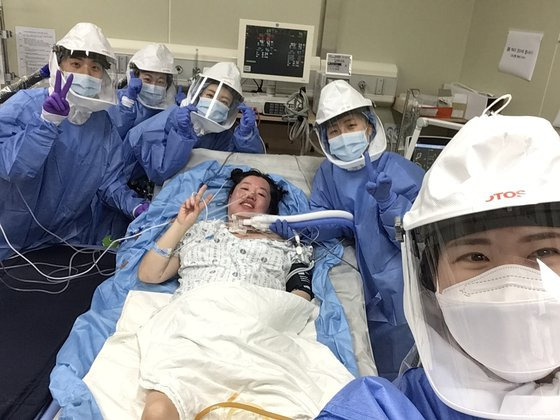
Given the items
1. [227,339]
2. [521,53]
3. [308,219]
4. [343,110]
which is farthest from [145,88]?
[521,53]

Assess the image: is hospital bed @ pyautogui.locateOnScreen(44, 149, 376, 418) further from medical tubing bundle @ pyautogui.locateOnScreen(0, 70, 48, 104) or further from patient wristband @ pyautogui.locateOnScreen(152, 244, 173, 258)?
medical tubing bundle @ pyautogui.locateOnScreen(0, 70, 48, 104)

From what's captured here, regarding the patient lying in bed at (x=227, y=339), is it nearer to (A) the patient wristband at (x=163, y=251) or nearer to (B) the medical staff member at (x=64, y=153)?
(A) the patient wristband at (x=163, y=251)

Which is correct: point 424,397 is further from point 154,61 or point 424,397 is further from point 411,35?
point 411,35

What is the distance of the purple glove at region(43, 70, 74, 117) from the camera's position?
1917 millimetres

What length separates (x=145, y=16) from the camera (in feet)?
10.9

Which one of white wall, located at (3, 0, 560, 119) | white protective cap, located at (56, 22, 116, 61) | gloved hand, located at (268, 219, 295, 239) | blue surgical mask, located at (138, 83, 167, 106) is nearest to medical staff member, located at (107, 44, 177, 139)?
blue surgical mask, located at (138, 83, 167, 106)

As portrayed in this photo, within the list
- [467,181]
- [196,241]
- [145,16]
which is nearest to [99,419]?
[196,241]

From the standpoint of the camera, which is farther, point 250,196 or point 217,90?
point 217,90

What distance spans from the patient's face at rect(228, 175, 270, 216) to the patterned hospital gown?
0.14m

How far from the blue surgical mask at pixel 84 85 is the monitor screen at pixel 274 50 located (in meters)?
1.03

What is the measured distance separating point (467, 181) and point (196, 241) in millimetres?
1307

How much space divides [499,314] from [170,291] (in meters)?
1.37

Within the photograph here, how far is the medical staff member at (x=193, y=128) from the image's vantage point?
7.63ft

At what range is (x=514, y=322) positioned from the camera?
0.74 meters
